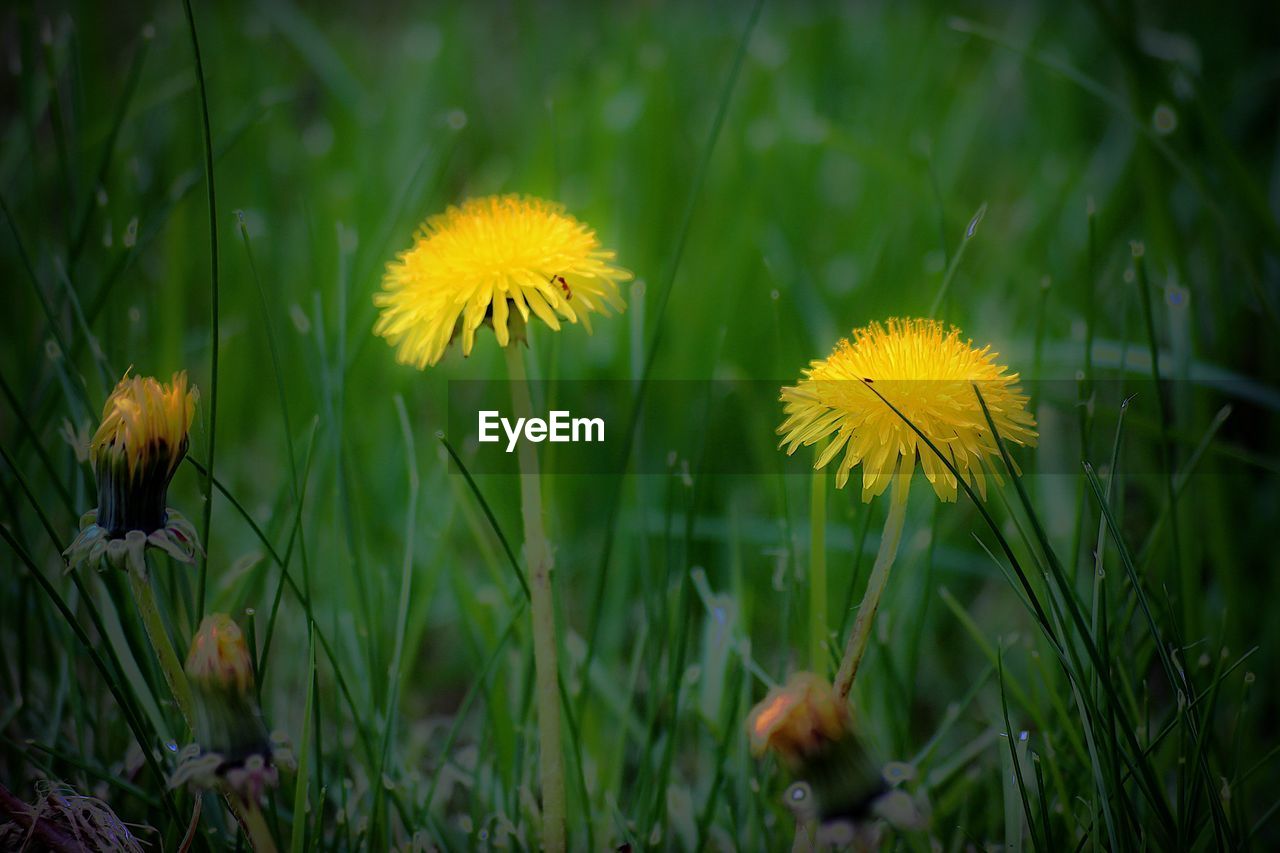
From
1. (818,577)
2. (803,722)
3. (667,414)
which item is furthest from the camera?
(667,414)

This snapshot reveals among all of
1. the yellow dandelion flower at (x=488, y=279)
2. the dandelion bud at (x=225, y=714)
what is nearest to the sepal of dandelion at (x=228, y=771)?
the dandelion bud at (x=225, y=714)

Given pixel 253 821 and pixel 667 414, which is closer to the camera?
pixel 253 821

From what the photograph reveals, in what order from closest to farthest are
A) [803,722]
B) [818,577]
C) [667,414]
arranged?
[803,722] → [818,577] → [667,414]

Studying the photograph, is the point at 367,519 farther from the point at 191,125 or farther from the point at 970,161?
the point at 970,161

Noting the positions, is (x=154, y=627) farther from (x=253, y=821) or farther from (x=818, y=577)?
(x=818, y=577)

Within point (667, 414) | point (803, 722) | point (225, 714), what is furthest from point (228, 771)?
point (667, 414)
